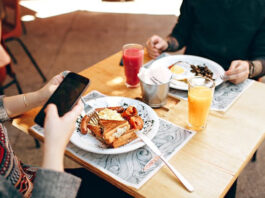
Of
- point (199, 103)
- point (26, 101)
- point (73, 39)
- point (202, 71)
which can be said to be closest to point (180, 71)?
point (202, 71)

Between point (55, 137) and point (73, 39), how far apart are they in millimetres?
3569

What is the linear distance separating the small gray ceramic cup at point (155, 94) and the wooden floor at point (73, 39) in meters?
1.44

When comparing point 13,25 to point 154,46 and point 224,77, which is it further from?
point 224,77

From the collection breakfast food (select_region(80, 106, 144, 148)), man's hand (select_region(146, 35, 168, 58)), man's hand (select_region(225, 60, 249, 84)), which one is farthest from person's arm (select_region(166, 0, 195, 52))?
breakfast food (select_region(80, 106, 144, 148))

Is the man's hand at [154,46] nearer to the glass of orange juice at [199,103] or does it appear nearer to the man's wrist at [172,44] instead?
the man's wrist at [172,44]

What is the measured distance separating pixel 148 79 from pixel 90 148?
1.43 feet

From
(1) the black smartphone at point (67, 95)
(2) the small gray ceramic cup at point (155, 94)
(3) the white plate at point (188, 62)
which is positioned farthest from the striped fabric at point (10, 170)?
(3) the white plate at point (188, 62)

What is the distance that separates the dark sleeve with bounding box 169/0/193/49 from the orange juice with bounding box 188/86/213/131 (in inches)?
33.9

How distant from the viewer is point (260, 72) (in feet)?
5.13

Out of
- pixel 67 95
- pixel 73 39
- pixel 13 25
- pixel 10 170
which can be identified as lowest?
pixel 73 39

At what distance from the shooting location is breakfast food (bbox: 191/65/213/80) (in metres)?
1.44

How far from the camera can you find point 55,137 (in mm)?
845

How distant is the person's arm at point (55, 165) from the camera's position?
0.79 m

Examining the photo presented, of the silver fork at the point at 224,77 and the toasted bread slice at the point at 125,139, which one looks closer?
the toasted bread slice at the point at 125,139
